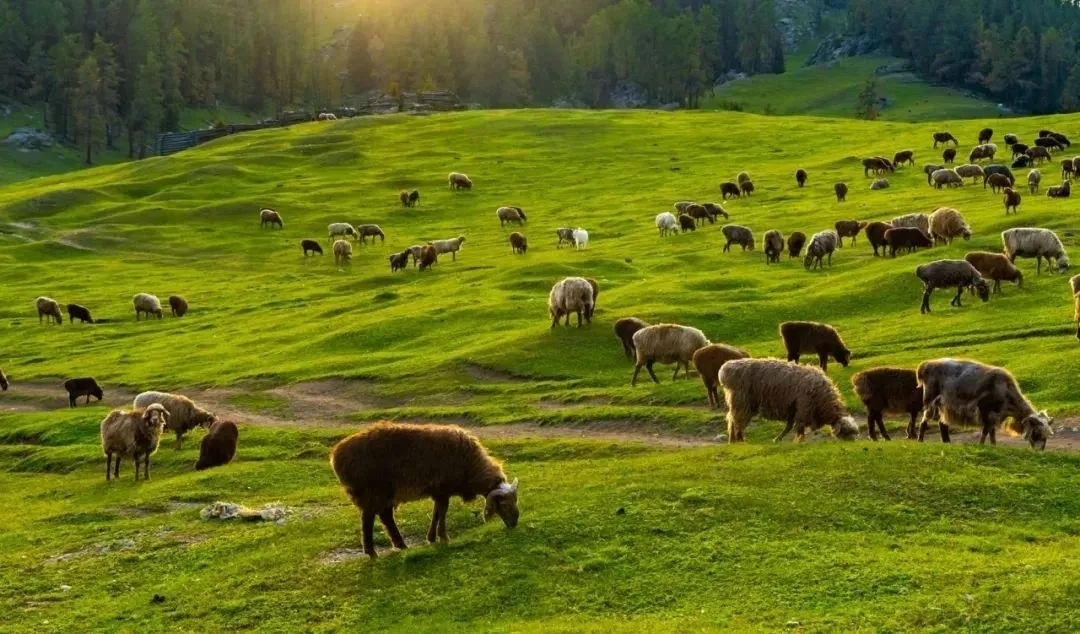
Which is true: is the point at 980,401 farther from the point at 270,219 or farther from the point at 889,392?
the point at 270,219

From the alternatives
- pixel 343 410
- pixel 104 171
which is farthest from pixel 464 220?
pixel 104 171

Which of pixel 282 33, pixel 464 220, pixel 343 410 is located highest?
pixel 282 33

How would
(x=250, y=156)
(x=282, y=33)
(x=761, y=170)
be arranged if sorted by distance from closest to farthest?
1. (x=761, y=170)
2. (x=250, y=156)
3. (x=282, y=33)

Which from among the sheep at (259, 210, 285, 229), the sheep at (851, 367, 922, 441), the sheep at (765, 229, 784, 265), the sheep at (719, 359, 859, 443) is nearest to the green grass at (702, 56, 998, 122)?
the sheep at (259, 210, 285, 229)

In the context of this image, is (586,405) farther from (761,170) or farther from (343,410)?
(761,170)

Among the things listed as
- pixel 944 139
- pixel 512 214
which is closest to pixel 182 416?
pixel 512 214

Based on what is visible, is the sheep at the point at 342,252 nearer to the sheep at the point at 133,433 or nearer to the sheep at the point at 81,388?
the sheep at the point at 81,388

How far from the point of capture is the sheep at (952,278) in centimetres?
3538

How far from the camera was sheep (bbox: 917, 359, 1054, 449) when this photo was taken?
19.4 metres

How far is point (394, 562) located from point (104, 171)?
386 feet

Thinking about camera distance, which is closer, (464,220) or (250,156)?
(464,220)

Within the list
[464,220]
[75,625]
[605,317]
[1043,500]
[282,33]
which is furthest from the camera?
[282,33]

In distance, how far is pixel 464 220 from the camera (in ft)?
257

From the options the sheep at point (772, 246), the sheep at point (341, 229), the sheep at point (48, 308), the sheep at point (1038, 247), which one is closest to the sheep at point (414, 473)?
the sheep at point (1038, 247)
